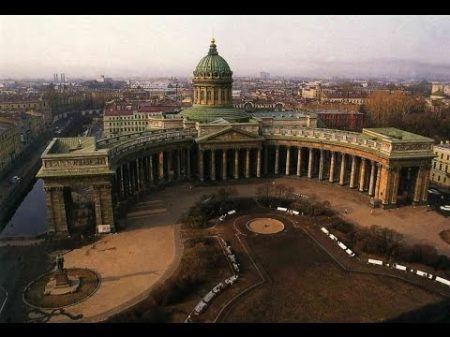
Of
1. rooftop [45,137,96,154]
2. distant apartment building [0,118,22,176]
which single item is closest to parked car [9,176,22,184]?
distant apartment building [0,118,22,176]

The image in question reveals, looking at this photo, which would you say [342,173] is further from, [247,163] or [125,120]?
[125,120]

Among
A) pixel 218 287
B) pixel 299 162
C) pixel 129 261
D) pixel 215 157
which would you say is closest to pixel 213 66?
pixel 215 157

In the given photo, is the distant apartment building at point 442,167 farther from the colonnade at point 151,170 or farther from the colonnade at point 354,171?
the colonnade at point 151,170

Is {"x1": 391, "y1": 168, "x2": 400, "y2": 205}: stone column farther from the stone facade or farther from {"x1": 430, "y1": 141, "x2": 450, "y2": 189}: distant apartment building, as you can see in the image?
{"x1": 430, "y1": 141, "x2": 450, "y2": 189}: distant apartment building

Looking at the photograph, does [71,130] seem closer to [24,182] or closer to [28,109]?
[28,109]

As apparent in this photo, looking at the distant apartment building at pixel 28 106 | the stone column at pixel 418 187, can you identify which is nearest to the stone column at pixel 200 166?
the stone column at pixel 418 187

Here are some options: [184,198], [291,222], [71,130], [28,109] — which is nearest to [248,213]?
[291,222]
